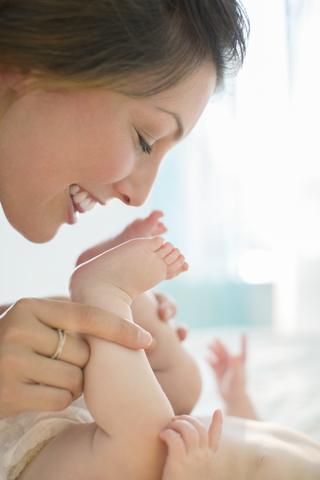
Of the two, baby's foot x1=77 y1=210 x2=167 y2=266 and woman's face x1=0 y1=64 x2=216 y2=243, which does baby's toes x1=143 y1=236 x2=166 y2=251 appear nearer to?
woman's face x1=0 y1=64 x2=216 y2=243

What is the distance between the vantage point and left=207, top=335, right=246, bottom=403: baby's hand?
1.25m

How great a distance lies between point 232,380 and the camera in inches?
49.9

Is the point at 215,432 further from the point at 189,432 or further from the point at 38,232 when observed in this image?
the point at 38,232

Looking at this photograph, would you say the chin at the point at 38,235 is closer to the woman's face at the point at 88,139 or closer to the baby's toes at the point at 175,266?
the woman's face at the point at 88,139

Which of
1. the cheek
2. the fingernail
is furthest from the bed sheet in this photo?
the cheek

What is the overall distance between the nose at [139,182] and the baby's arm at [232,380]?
592 millimetres

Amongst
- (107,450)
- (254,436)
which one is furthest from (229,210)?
(107,450)

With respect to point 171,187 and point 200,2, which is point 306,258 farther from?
point 200,2

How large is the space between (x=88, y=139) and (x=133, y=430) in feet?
1.57

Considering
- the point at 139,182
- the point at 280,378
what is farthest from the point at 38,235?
the point at 280,378

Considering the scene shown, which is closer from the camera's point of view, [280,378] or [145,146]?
[145,146]

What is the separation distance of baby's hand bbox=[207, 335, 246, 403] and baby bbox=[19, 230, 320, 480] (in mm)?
401

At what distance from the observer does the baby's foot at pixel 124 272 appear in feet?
2.61

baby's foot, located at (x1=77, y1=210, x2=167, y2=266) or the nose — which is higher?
the nose
